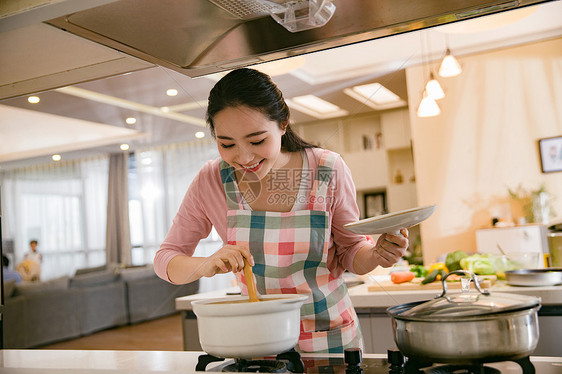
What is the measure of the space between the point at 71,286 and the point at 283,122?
1.47 metres

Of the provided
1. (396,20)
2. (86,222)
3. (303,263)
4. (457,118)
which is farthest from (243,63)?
(457,118)

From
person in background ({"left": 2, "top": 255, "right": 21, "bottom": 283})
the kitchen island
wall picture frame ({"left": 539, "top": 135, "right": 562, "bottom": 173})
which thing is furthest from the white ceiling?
wall picture frame ({"left": 539, "top": 135, "right": 562, "bottom": 173})

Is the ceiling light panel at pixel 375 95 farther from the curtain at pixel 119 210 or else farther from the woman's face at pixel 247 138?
the curtain at pixel 119 210

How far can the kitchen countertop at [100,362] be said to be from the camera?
2.96ft

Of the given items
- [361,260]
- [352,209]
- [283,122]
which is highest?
[283,122]

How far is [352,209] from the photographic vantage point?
111 centimetres

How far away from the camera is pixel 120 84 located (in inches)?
50.7

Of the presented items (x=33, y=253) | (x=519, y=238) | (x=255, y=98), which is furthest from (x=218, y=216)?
(x=519, y=238)

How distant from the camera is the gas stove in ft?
2.36

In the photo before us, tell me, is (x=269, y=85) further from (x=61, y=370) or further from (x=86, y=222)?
(x=86, y=222)

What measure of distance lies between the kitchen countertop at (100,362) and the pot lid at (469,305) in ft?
0.55

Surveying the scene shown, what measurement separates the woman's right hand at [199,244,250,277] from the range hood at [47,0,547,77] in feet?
1.50

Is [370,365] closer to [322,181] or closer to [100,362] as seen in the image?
[322,181]

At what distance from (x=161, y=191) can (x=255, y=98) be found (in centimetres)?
43
